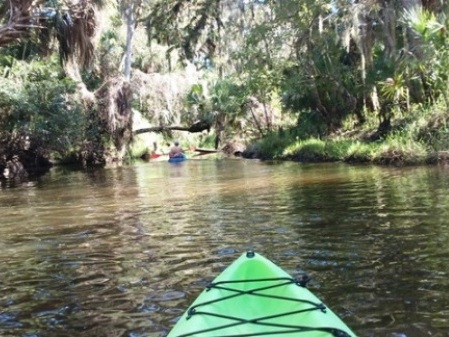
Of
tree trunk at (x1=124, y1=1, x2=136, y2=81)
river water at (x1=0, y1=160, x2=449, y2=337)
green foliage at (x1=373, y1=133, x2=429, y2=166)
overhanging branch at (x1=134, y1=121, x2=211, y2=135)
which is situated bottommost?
river water at (x1=0, y1=160, x2=449, y2=337)

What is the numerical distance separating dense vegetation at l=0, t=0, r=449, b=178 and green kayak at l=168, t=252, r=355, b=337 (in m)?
11.8

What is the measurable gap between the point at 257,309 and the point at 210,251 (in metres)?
3.04

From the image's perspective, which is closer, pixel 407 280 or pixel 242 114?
pixel 407 280

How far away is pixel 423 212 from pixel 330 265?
320 cm

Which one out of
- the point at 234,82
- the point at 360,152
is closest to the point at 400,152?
the point at 360,152

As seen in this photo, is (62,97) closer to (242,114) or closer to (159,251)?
(242,114)

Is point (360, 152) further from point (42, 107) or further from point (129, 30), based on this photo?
point (129, 30)

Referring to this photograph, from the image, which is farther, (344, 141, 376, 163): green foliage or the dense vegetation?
(344, 141, 376, 163): green foliage

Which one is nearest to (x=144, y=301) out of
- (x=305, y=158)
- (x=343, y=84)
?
(x=305, y=158)

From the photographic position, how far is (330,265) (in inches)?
229

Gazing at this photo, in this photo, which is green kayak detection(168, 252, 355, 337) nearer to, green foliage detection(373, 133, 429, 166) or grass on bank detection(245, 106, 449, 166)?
grass on bank detection(245, 106, 449, 166)

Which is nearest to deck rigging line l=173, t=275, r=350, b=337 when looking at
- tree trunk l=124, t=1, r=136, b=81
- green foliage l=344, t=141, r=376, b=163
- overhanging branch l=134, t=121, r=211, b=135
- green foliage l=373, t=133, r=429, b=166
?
green foliage l=373, t=133, r=429, b=166

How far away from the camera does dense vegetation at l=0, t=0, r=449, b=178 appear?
668 inches

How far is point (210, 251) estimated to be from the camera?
6730mm
